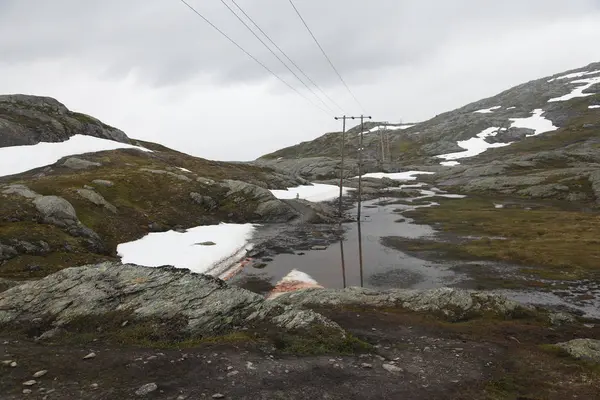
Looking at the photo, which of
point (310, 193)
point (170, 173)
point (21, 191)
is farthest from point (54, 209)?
point (310, 193)

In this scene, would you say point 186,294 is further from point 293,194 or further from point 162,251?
point 293,194

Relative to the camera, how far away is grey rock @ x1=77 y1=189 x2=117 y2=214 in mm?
54175

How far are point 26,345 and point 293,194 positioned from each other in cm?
8142

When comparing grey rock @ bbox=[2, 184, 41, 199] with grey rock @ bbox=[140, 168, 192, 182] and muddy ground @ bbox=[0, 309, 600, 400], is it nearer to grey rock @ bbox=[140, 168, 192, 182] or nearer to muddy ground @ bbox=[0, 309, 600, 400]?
grey rock @ bbox=[140, 168, 192, 182]

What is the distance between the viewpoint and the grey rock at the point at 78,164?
80.1 metres

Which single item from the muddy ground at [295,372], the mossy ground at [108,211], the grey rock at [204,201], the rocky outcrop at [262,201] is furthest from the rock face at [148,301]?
the rocky outcrop at [262,201]

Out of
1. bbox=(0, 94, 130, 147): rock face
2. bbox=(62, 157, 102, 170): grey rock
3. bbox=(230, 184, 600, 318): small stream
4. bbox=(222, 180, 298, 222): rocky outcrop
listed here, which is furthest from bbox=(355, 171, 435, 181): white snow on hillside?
bbox=(62, 157, 102, 170): grey rock

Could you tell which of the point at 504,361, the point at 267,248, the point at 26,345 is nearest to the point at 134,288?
the point at 26,345

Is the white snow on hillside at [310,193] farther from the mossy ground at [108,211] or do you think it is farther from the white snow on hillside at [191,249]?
the white snow on hillside at [191,249]

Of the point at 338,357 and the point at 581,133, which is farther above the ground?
the point at 581,133

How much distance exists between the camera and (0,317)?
1852 cm

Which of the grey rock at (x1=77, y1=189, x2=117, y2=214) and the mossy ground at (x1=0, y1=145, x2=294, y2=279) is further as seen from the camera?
the grey rock at (x1=77, y1=189, x2=117, y2=214)

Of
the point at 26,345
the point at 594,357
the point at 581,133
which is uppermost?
the point at 581,133

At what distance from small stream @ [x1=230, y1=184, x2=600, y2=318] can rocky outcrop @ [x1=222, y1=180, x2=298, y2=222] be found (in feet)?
44.7
